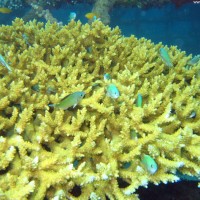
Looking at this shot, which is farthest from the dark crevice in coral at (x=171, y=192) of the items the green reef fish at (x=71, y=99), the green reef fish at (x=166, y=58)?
the green reef fish at (x=166, y=58)

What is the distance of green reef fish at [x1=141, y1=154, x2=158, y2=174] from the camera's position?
224cm

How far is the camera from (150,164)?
2.26 metres

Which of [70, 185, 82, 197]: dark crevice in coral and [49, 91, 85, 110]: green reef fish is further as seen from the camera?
[70, 185, 82, 197]: dark crevice in coral

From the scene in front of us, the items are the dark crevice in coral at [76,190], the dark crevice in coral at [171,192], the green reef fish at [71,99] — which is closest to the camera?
the green reef fish at [71,99]

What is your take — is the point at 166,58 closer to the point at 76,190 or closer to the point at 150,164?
the point at 150,164

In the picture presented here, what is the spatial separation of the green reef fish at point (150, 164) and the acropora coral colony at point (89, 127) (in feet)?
0.09

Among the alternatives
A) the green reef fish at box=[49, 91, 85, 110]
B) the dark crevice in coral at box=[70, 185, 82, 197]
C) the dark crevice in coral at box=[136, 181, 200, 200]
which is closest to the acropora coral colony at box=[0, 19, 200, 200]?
the dark crevice in coral at box=[70, 185, 82, 197]

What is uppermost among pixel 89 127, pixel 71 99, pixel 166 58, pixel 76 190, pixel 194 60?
pixel 194 60

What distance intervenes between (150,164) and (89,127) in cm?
83

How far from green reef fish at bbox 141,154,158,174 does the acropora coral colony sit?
3 cm

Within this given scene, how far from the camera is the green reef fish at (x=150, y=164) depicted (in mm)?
2240

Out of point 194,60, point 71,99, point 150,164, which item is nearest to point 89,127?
point 71,99

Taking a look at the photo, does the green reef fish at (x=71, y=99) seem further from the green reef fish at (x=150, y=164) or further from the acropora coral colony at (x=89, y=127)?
the green reef fish at (x=150, y=164)

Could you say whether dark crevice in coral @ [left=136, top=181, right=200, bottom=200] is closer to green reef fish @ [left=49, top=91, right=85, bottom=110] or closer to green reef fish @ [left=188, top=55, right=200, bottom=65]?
green reef fish @ [left=49, top=91, right=85, bottom=110]
